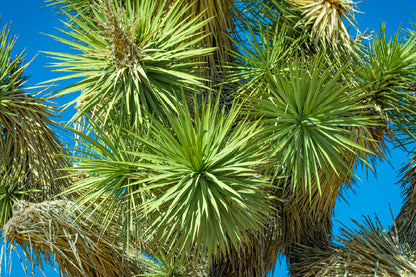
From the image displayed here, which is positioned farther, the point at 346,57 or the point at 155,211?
the point at 346,57

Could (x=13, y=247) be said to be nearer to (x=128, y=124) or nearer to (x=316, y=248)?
(x=128, y=124)

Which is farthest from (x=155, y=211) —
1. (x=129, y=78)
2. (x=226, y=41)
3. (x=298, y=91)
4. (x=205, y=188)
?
(x=226, y=41)

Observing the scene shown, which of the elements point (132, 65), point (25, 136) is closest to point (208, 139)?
point (132, 65)

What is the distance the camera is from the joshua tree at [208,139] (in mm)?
2986

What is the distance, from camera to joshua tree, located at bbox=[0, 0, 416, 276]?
2986 millimetres

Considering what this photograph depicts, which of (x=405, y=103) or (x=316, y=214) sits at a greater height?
(x=405, y=103)

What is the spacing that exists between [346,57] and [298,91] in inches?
40.3

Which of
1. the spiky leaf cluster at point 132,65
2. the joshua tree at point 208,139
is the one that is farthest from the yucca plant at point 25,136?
the spiky leaf cluster at point 132,65

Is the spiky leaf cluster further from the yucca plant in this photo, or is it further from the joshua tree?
the yucca plant

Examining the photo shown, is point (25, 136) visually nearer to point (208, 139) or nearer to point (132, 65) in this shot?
point (132, 65)

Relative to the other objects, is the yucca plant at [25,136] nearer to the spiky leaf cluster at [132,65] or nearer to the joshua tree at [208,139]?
the joshua tree at [208,139]

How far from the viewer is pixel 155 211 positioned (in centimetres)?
317

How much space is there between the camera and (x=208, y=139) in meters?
2.95

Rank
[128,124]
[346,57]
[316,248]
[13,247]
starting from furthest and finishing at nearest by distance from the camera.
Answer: [316,248] → [346,57] → [13,247] → [128,124]
